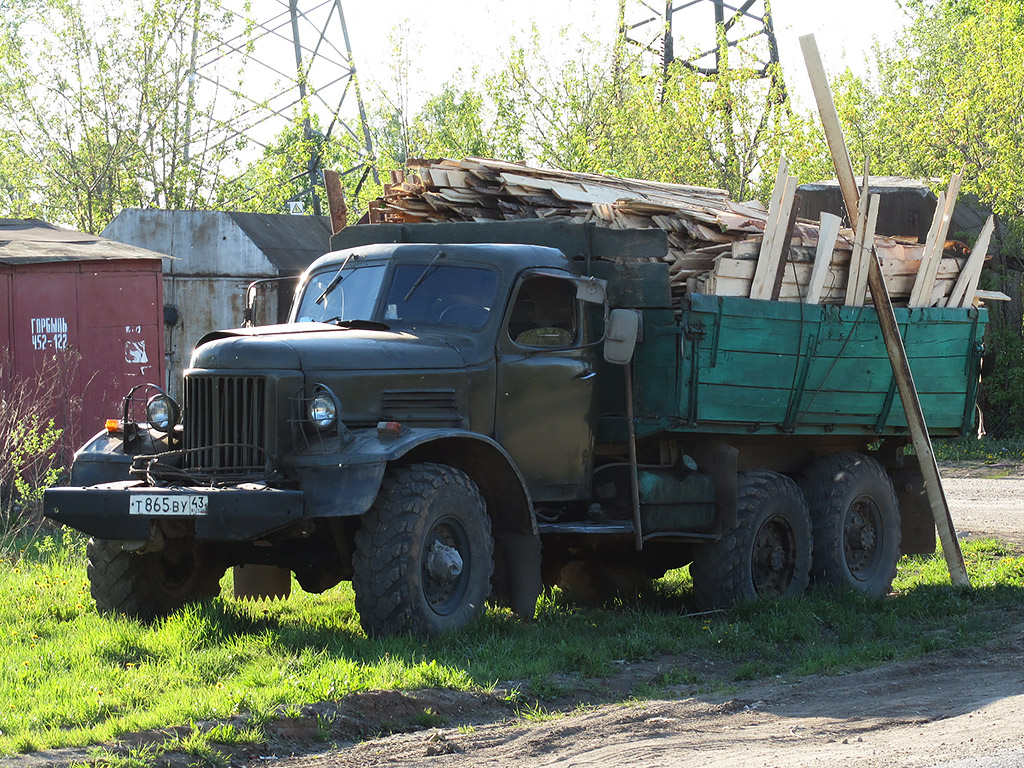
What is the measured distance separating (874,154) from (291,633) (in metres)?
23.1

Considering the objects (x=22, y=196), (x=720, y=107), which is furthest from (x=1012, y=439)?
(x=22, y=196)

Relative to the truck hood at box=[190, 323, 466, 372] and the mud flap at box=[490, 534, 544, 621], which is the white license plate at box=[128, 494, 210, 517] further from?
the mud flap at box=[490, 534, 544, 621]

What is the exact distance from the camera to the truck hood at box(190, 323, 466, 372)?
6.92 metres

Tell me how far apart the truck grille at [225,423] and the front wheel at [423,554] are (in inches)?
28.6

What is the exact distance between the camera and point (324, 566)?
24.2 feet

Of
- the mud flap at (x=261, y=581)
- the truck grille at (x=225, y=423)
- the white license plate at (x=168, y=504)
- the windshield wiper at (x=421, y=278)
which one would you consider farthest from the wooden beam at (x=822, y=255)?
the white license plate at (x=168, y=504)

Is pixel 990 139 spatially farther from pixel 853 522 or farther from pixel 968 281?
pixel 853 522

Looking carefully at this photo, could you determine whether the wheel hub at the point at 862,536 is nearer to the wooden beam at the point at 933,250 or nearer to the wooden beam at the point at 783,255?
the wooden beam at the point at 933,250

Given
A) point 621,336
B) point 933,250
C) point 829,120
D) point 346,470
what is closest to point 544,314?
point 621,336

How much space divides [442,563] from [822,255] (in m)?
4.04

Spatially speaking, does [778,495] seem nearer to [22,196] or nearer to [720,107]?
[720,107]

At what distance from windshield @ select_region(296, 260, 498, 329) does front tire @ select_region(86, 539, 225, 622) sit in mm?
1658

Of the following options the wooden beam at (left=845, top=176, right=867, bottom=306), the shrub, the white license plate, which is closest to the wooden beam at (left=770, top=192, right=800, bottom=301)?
the wooden beam at (left=845, top=176, right=867, bottom=306)

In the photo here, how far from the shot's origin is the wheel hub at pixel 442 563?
22.9ft
